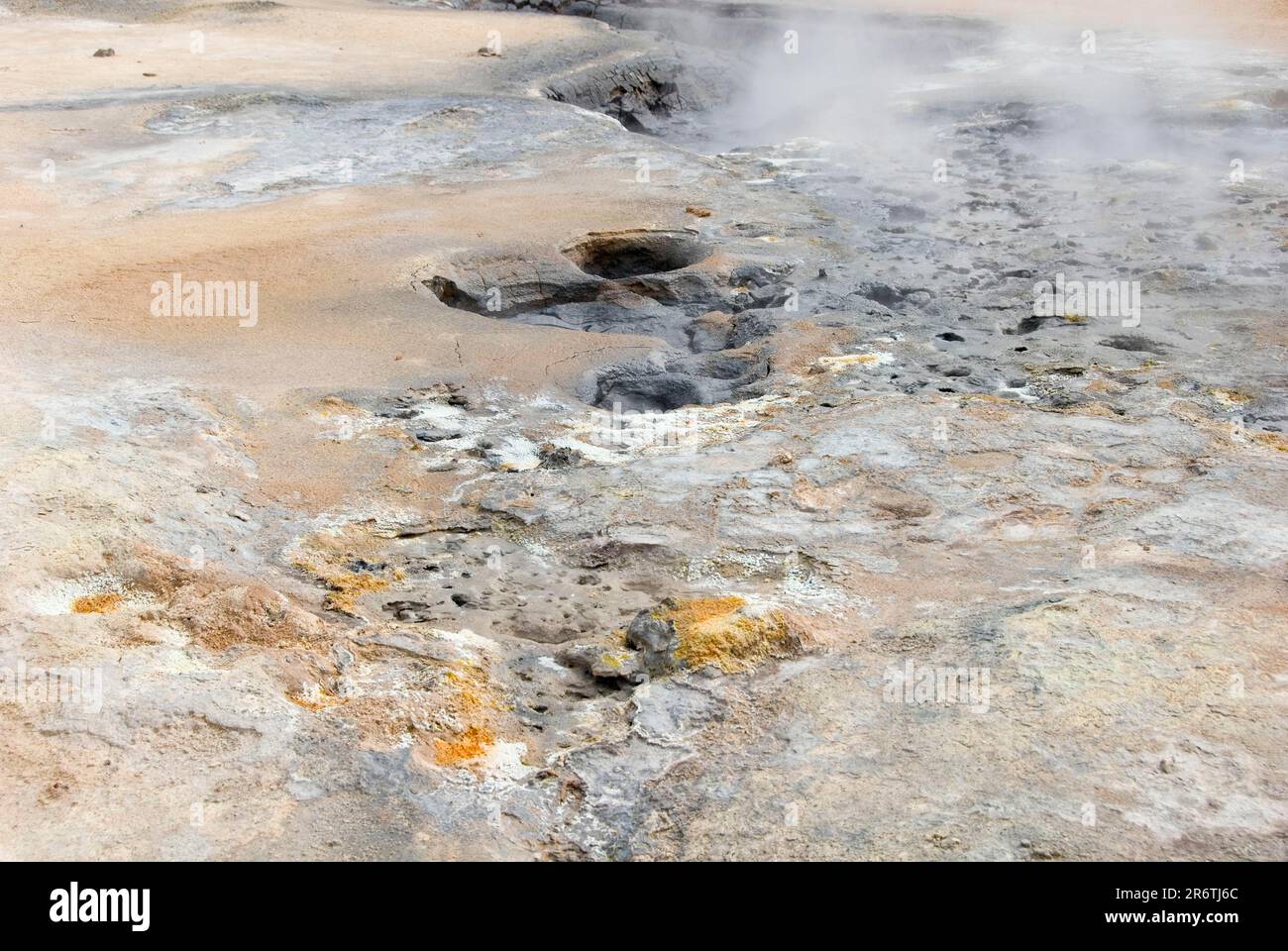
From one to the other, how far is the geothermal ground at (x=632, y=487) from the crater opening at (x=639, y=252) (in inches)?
1.3

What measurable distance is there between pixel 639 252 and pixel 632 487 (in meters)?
3.18

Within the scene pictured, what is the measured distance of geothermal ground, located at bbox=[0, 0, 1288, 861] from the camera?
2.76 m

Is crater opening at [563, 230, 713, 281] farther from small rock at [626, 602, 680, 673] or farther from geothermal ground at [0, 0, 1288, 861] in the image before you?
small rock at [626, 602, 680, 673]

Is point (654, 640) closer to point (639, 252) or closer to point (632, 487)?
point (632, 487)

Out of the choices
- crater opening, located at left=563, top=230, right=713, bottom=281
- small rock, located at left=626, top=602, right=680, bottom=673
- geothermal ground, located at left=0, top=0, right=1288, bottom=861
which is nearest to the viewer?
geothermal ground, located at left=0, top=0, right=1288, bottom=861

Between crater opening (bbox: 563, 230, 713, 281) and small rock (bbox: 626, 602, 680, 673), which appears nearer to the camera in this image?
small rock (bbox: 626, 602, 680, 673)

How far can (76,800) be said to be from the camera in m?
2.59

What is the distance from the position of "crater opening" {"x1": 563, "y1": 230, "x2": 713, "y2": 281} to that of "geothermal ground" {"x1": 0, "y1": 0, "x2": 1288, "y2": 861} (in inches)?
1.3

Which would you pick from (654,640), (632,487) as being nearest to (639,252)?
(632,487)

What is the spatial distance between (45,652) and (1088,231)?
649 cm

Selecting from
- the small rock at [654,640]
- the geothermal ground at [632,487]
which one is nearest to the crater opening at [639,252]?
the geothermal ground at [632,487]

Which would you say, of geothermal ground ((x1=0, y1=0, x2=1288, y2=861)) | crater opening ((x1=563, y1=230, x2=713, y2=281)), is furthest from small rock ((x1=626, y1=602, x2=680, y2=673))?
crater opening ((x1=563, y1=230, x2=713, y2=281))

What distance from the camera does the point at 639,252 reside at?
7.40 meters
